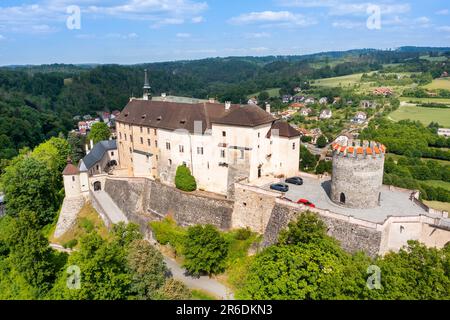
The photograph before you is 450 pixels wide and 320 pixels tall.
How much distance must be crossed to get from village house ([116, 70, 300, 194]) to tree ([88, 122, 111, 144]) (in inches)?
924

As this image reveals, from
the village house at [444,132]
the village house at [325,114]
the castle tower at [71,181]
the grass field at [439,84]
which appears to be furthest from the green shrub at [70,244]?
the grass field at [439,84]

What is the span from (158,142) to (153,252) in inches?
862

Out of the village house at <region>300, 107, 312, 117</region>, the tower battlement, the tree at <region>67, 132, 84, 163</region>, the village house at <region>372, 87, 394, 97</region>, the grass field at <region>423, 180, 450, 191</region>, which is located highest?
the tower battlement

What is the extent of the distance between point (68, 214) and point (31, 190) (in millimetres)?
6610

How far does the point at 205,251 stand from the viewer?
3791 centimetres

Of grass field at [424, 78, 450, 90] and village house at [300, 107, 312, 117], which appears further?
grass field at [424, 78, 450, 90]

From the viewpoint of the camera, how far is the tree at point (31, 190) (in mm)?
54406

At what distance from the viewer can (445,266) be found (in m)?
23.8

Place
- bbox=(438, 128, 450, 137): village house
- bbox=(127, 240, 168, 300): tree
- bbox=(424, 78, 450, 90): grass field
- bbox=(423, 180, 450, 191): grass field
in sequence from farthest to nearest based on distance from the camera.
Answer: bbox=(424, 78, 450, 90): grass field, bbox=(438, 128, 450, 137): village house, bbox=(423, 180, 450, 191): grass field, bbox=(127, 240, 168, 300): tree

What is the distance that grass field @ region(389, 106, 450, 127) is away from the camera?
12950 centimetres

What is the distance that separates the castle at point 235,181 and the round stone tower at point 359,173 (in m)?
0.10

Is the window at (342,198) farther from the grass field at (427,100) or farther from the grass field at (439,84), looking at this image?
the grass field at (439,84)

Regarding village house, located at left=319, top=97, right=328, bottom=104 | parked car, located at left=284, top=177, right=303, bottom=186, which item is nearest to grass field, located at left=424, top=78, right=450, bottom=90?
village house, located at left=319, top=97, right=328, bottom=104

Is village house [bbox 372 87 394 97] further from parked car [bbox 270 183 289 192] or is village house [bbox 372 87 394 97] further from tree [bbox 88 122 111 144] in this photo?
parked car [bbox 270 183 289 192]
